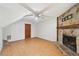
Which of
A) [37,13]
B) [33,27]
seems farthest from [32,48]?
[37,13]

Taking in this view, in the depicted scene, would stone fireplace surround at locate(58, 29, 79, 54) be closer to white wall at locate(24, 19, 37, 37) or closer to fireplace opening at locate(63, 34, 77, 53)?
fireplace opening at locate(63, 34, 77, 53)

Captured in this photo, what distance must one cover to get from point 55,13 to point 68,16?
21 centimetres

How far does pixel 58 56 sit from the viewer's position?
5.39 feet

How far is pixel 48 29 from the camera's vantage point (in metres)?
1.86

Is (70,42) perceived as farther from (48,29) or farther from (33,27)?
(33,27)

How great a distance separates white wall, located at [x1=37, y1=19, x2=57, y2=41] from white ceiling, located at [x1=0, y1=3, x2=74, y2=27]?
129 millimetres

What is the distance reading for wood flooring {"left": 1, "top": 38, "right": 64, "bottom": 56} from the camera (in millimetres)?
1675

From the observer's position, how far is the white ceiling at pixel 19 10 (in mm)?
1621

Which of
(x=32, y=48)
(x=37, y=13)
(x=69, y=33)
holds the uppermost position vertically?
(x=37, y=13)

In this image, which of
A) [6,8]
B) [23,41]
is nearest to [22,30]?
[23,41]

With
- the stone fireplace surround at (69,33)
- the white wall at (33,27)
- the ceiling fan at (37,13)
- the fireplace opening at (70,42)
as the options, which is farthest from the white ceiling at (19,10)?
the fireplace opening at (70,42)

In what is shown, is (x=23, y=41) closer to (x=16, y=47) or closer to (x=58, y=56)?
(x=16, y=47)

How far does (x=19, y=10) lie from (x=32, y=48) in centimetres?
63

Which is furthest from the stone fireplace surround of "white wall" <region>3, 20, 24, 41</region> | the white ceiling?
"white wall" <region>3, 20, 24, 41</region>
